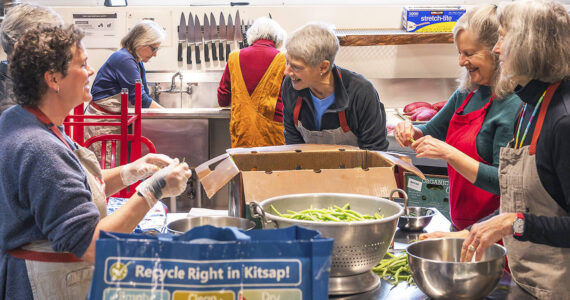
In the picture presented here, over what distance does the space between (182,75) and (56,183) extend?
550 cm

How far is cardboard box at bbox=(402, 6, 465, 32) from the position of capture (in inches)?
251

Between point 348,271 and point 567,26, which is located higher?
point 567,26

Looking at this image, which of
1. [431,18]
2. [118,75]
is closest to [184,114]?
[118,75]

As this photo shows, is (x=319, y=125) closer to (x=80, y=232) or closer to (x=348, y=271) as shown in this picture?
(x=348, y=271)

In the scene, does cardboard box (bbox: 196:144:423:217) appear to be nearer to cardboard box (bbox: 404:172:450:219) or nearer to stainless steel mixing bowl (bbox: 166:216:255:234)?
stainless steel mixing bowl (bbox: 166:216:255:234)

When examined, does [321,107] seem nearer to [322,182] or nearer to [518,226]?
[322,182]

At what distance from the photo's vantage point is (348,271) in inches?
71.3

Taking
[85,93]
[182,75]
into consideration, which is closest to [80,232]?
[85,93]

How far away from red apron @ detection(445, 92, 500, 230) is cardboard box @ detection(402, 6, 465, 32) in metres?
3.81

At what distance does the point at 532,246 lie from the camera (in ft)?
6.40

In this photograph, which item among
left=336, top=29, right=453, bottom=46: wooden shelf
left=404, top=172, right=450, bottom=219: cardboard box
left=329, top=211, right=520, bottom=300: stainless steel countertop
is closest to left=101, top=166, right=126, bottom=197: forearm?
left=329, top=211, right=520, bottom=300: stainless steel countertop

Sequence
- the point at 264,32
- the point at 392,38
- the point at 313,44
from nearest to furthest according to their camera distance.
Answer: the point at 313,44 < the point at 264,32 < the point at 392,38

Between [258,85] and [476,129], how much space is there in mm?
2654

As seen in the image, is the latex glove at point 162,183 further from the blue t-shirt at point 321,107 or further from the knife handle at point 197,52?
the knife handle at point 197,52
